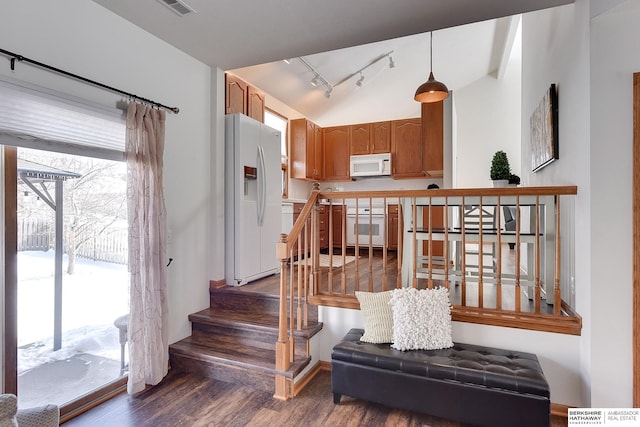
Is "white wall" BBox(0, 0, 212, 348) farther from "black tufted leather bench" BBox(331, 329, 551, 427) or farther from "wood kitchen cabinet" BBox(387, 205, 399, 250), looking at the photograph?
"wood kitchen cabinet" BBox(387, 205, 399, 250)

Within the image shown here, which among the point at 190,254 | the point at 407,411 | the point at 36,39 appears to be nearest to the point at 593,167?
the point at 407,411

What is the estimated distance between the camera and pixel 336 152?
6.49 meters

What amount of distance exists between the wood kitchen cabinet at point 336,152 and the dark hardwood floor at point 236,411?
14.7ft

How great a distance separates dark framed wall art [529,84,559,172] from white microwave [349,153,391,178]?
9.12ft

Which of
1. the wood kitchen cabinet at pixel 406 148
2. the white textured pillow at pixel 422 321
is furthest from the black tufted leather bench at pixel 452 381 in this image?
the wood kitchen cabinet at pixel 406 148

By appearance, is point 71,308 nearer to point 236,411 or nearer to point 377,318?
point 236,411

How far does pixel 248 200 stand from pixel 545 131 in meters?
2.74

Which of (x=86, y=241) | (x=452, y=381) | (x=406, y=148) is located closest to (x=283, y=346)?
(x=452, y=381)

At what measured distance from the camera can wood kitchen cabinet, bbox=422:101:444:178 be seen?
535cm

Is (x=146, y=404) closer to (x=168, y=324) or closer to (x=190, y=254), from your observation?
(x=168, y=324)

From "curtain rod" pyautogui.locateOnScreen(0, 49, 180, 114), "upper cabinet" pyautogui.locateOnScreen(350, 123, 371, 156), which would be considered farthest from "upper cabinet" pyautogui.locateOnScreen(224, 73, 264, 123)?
"upper cabinet" pyautogui.locateOnScreen(350, 123, 371, 156)

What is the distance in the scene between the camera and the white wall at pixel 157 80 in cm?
196

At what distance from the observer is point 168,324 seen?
109 inches

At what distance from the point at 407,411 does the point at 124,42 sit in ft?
10.6
